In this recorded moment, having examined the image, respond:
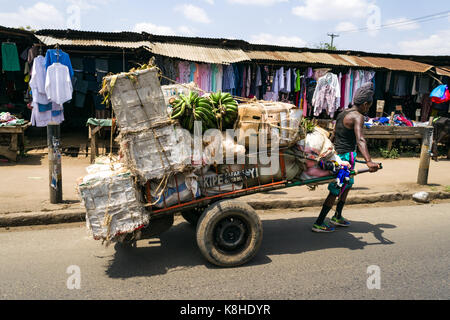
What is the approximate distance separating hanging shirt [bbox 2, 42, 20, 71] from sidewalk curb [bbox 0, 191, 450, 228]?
6029 mm

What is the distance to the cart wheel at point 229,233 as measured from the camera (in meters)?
3.54

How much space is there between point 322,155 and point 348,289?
152 centimetres

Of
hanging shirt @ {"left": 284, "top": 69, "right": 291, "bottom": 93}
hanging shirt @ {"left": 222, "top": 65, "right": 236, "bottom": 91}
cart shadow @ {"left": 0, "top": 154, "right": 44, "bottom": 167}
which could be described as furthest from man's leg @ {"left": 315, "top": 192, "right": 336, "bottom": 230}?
cart shadow @ {"left": 0, "top": 154, "right": 44, "bottom": 167}

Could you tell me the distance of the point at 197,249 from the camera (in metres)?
4.14

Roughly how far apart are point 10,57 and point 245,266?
29.4 ft

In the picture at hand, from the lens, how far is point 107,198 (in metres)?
3.27

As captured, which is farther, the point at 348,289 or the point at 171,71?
the point at 171,71

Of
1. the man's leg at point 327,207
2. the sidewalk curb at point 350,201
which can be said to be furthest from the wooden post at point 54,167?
the man's leg at point 327,207

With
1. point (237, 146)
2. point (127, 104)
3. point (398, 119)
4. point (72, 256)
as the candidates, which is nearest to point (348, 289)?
point (237, 146)

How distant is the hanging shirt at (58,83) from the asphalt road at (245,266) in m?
4.80

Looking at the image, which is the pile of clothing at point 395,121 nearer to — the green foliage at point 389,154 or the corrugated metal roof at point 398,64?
the green foliage at point 389,154

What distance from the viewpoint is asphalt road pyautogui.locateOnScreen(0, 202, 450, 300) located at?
3.19 m
